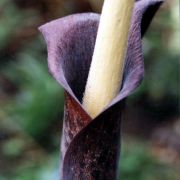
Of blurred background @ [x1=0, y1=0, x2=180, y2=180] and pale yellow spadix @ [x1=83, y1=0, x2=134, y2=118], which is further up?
pale yellow spadix @ [x1=83, y1=0, x2=134, y2=118]

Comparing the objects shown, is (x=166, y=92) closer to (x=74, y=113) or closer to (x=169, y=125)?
(x=169, y=125)

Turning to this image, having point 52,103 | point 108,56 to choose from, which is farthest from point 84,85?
point 52,103

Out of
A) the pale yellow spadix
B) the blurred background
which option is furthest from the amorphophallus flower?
the blurred background

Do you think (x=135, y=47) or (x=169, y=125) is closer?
(x=135, y=47)

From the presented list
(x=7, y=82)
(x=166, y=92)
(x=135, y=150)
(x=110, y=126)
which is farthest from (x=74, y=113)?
→ (x=7, y=82)

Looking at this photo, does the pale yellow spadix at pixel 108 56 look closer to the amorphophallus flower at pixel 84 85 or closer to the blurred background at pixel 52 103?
the amorphophallus flower at pixel 84 85

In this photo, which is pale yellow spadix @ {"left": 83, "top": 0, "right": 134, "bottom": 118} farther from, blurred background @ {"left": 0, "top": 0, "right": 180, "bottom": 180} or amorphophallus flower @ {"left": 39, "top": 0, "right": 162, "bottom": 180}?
blurred background @ {"left": 0, "top": 0, "right": 180, "bottom": 180}
